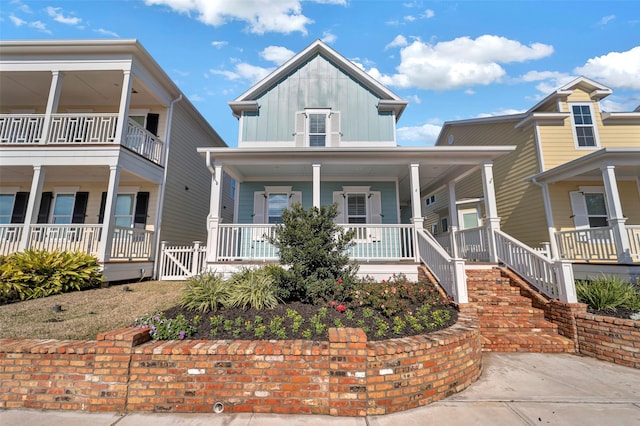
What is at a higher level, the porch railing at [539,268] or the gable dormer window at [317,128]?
the gable dormer window at [317,128]

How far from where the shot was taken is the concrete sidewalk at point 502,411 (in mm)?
2811

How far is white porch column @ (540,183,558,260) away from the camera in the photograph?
9.43m

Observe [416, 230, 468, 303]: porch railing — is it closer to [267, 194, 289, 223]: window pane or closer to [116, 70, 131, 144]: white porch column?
[267, 194, 289, 223]: window pane

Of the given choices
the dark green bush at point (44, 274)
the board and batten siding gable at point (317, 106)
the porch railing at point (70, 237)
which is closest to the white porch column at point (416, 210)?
the board and batten siding gable at point (317, 106)

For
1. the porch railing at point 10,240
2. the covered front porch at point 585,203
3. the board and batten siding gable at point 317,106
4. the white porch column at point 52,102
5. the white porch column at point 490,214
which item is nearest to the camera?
the white porch column at point 490,214

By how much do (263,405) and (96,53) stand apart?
1159 centimetres

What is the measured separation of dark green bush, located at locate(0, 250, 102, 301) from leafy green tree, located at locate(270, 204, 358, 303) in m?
5.56

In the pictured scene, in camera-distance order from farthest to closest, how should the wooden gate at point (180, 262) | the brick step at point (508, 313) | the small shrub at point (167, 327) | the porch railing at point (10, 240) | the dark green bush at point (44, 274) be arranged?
the wooden gate at point (180, 262)
the porch railing at point (10, 240)
the dark green bush at point (44, 274)
the brick step at point (508, 313)
the small shrub at point (167, 327)

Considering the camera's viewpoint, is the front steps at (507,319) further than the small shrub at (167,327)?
Yes

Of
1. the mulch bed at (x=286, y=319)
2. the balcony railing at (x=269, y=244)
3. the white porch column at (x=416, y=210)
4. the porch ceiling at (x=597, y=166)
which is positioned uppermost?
the porch ceiling at (x=597, y=166)

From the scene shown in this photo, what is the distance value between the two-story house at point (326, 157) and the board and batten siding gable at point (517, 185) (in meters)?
3.27

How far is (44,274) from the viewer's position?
6586mm

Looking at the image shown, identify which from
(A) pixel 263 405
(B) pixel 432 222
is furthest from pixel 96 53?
(B) pixel 432 222

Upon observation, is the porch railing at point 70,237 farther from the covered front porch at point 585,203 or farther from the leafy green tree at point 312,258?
the covered front porch at point 585,203
